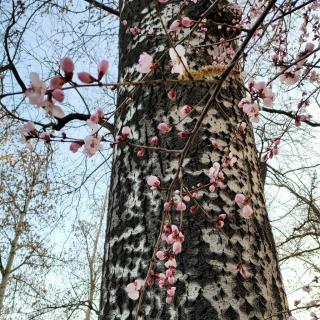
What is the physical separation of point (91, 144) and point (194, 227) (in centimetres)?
46

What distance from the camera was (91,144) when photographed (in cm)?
77

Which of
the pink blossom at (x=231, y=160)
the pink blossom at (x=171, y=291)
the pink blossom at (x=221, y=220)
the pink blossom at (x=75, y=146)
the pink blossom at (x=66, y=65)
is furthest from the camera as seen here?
the pink blossom at (x=231, y=160)

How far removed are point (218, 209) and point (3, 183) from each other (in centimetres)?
885

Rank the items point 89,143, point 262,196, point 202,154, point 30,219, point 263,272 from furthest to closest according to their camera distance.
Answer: point 30,219
point 262,196
point 202,154
point 263,272
point 89,143

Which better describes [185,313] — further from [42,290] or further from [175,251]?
[42,290]

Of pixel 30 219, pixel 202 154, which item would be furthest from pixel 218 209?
pixel 30 219

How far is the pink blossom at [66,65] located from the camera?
1.78ft

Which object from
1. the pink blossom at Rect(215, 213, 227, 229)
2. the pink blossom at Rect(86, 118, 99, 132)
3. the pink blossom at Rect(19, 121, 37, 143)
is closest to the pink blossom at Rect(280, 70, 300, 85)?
the pink blossom at Rect(215, 213, 227, 229)

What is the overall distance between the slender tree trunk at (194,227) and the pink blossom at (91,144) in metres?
0.09

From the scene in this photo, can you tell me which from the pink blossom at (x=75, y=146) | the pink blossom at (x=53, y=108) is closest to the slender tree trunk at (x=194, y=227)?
the pink blossom at (x=75, y=146)

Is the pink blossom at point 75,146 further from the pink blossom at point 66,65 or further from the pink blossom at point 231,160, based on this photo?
the pink blossom at point 231,160

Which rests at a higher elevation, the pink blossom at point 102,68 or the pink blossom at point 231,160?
the pink blossom at point 231,160

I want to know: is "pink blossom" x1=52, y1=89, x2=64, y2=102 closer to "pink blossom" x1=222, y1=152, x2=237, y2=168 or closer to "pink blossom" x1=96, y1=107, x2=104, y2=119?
"pink blossom" x1=96, y1=107, x2=104, y2=119

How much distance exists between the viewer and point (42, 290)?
927 centimetres
